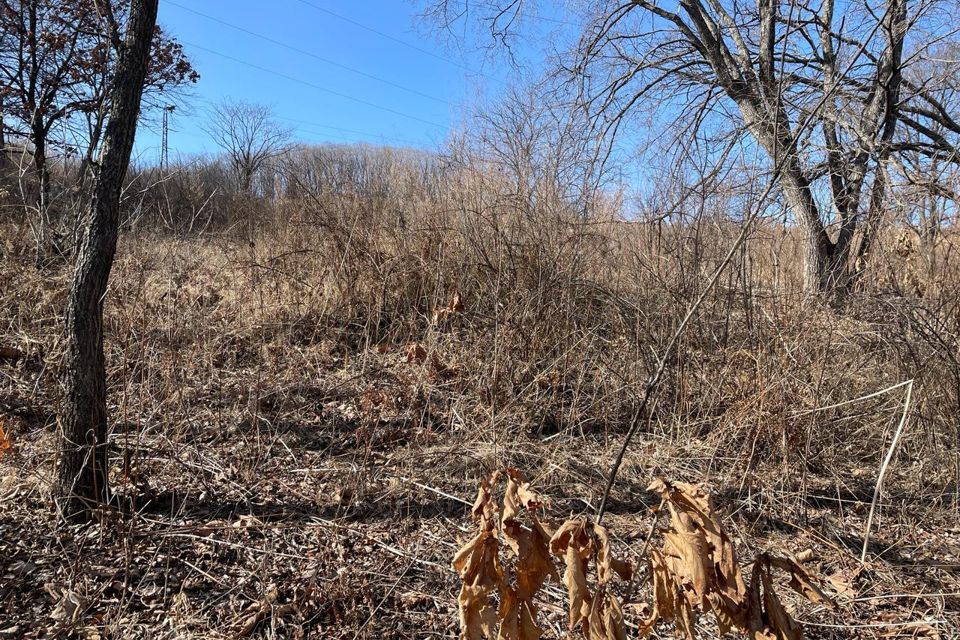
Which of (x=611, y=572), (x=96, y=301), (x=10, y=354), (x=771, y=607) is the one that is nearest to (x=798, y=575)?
(x=771, y=607)

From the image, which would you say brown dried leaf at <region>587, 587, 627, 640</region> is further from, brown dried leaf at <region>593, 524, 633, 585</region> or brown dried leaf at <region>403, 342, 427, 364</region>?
brown dried leaf at <region>403, 342, 427, 364</region>

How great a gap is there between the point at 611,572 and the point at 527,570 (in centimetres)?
19

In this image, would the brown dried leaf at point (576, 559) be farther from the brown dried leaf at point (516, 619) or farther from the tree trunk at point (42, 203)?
the tree trunk at point (42, 203)

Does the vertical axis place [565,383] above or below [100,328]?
below

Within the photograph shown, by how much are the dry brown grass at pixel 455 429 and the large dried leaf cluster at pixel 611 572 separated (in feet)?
1.62

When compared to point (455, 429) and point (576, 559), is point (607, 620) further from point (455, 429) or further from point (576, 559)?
point (455, 429)

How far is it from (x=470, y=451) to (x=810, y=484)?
1793mm

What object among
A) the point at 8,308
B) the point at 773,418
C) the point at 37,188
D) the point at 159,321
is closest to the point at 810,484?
the point at 773,418

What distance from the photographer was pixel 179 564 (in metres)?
2.21

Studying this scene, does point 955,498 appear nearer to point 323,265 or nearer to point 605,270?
point 605,270

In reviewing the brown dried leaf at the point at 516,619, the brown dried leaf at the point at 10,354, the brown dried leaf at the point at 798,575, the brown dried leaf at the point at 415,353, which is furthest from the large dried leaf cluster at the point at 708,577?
the brown dried leaf at the point at 10,354

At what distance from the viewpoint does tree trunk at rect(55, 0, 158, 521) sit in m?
2.20

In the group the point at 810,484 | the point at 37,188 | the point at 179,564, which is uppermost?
the point at 37,188

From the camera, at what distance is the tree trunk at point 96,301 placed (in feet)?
7.22
